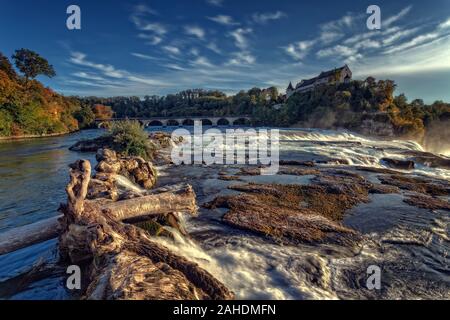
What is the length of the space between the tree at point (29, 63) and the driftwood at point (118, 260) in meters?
83.6

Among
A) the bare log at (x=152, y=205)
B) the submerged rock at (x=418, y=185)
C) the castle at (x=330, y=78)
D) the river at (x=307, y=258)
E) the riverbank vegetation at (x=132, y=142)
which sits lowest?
the river at (x=307, y=258)

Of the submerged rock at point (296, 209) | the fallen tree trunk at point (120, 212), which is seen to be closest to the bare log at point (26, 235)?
the fallen tree trunk at point (120, 212)

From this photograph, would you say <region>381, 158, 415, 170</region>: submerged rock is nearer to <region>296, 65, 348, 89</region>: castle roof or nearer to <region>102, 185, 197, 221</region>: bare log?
<region>102, 185, 197, 221</region>: bare log

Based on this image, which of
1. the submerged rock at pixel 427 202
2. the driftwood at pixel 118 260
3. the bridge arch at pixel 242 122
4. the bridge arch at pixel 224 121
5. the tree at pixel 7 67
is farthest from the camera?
the bridge arch at pixel 224 121

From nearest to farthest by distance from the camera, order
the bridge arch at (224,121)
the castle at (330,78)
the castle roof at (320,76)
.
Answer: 1. the castle at (330,78)
2. the castle roof at (320,76)
3. the bridge arch at (224,121)

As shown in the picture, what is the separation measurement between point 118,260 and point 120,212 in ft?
5.93

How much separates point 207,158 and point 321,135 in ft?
85.3

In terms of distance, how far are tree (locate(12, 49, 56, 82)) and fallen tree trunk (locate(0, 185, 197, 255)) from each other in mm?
82767

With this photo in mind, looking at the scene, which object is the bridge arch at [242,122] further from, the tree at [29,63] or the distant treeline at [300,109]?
the tree at [29,63]

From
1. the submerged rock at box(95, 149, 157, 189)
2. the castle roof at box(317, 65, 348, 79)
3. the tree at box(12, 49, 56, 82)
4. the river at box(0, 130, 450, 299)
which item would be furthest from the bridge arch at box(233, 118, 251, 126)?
the river at box(0, 130, 450, 299)

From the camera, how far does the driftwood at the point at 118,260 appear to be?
2.95m

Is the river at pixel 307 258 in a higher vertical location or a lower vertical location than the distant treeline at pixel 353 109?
lower
